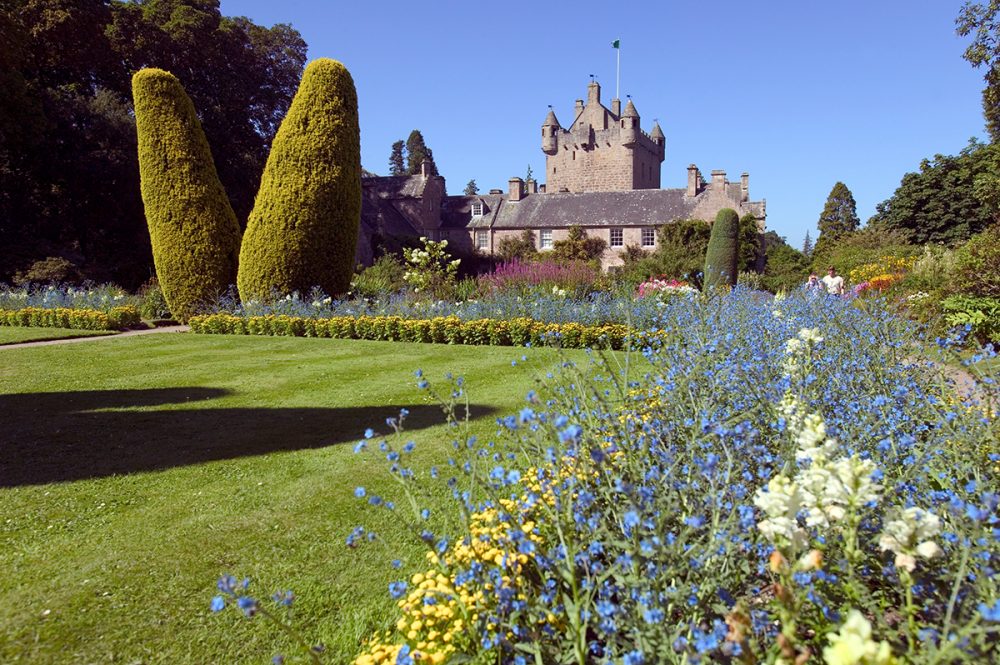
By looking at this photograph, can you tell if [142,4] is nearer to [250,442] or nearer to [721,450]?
[250,442]

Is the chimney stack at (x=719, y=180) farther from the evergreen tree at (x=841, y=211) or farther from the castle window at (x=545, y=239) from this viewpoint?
the evergreen tree at (x=841, y=211)

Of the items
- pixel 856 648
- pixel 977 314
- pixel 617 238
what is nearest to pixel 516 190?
pixel 617 238

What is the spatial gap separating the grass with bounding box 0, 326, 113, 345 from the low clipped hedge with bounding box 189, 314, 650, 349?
1968mm

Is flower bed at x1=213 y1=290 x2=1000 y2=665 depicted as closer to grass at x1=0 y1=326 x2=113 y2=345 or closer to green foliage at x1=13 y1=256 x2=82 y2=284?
grass at x1=0 y1=326 x2=113 y2=345

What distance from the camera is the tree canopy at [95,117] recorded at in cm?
1834

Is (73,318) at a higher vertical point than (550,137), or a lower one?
lower

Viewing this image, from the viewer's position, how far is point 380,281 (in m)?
14.0

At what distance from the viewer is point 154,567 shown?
9.13 feet

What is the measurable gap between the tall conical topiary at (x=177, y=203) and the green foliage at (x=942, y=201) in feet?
99.2

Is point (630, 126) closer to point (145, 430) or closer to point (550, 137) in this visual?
point (550, 137)

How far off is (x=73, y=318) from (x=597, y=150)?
36778 mm

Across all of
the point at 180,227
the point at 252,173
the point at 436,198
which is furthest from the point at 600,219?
the point at 180,227

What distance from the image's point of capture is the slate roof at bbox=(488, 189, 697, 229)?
34.3 m

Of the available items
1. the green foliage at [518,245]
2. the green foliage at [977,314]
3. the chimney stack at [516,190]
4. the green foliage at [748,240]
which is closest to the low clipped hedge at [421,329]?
the green foliage at [977,314]
